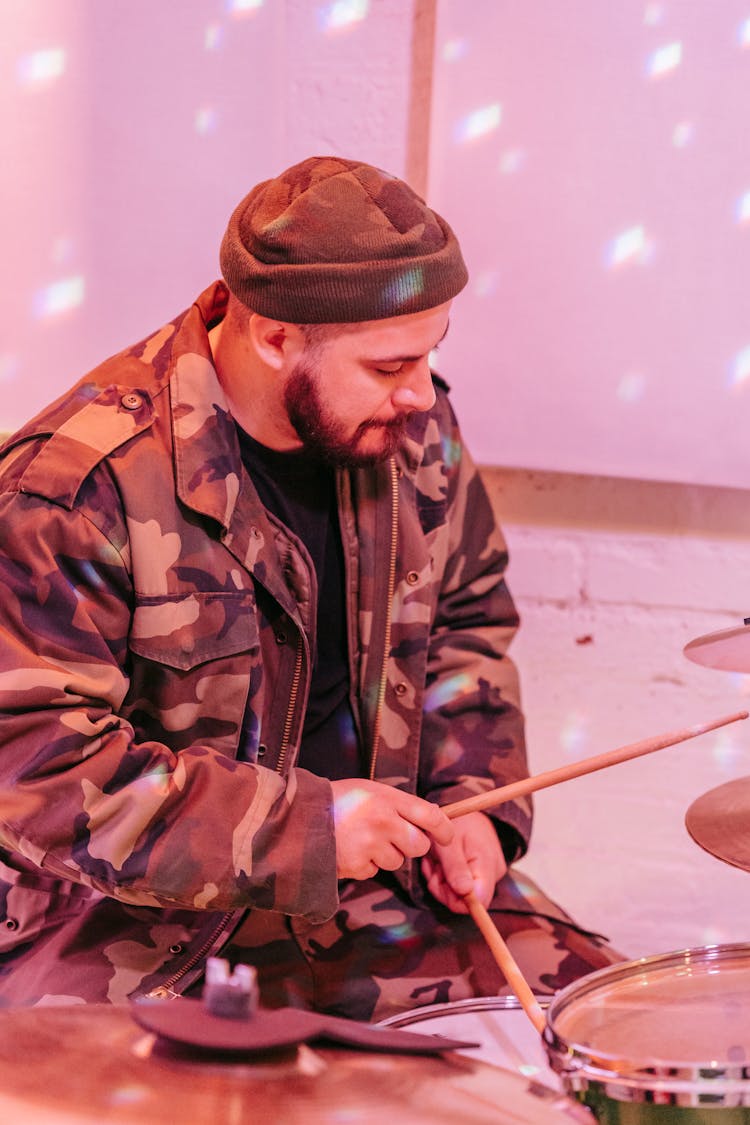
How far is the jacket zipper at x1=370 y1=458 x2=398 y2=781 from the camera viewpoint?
141 centimetres

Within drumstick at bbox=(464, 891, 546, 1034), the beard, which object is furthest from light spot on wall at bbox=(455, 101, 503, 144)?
drumstick at bbox=(464, 891, 546, 1034)

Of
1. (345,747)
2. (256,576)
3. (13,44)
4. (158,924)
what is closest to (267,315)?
(256,576)

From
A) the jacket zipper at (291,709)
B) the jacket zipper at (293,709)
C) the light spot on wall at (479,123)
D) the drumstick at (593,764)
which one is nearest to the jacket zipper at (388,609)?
the jacket zipper at (293,709)

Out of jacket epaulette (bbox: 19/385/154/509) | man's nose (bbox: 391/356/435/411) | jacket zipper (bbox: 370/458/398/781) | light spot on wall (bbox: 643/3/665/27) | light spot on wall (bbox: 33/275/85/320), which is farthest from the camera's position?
light spot on wall (bbox: 33/275/85/320)

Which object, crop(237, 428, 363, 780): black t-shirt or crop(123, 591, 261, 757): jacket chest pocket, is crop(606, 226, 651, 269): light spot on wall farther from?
crop(123, 591, 261, 757): jacket chest pocket

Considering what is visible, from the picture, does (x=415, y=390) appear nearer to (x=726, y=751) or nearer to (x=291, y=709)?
(x=291, y=709)

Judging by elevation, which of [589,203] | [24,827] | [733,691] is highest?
[589,203]

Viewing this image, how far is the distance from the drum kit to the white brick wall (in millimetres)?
781

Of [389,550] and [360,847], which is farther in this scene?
[389,550]

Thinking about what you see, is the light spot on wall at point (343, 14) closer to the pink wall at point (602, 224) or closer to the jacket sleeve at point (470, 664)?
the pink wall at point (602, 224)

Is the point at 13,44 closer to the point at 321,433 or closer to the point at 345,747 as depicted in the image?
the point at 321,433

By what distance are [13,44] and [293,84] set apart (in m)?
0.35

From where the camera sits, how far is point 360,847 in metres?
1.19

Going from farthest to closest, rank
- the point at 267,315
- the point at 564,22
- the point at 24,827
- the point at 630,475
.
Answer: the point at 630,475
the point at 564,22
the point at 267,315
the point at 24,827
